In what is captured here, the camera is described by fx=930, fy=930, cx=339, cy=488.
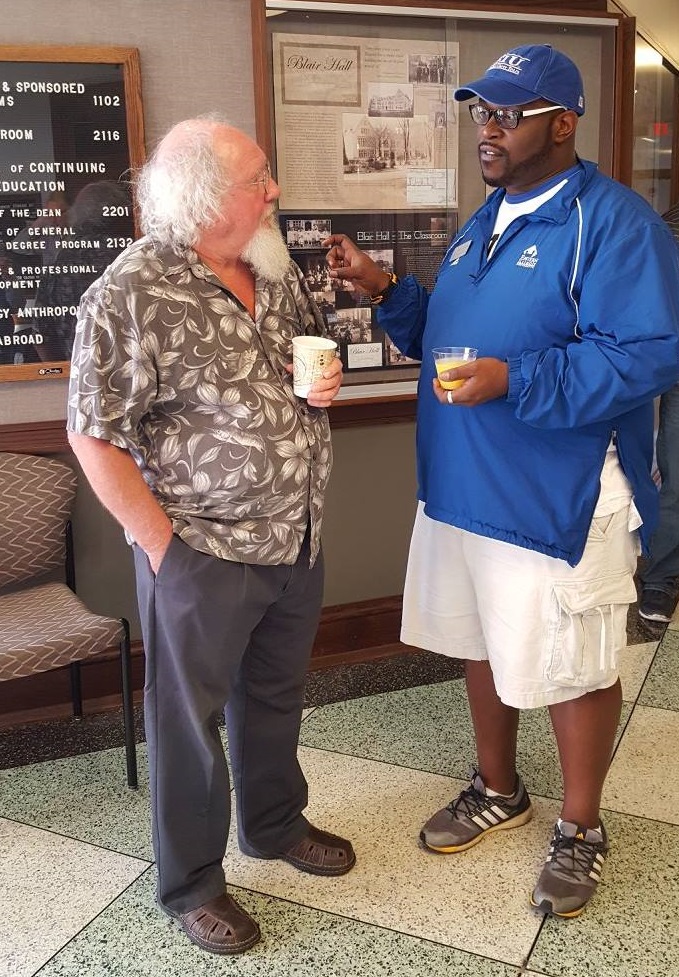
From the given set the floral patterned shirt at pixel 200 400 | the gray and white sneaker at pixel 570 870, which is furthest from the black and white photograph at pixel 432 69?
the gray and white sneaker at pixel 570 870

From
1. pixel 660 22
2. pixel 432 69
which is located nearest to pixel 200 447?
pixel 432 69

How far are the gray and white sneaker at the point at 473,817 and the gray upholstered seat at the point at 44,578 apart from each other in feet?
2.86

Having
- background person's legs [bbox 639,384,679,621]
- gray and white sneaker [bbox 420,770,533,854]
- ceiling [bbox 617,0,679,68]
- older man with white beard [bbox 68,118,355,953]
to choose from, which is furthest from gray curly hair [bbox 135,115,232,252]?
ceiling [bbox 617,0,679,68]

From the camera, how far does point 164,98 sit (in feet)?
9.39

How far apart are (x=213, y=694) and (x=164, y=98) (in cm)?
192

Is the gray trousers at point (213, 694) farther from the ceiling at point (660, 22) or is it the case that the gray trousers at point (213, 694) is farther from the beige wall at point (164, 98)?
the ceiling at point (660, 22)

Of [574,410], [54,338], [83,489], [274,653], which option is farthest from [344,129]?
[274,653]

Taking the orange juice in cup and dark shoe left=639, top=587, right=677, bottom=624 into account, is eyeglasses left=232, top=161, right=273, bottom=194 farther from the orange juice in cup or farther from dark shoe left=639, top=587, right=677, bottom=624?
dark shoe left=639, top=587, right=677, bottom=624

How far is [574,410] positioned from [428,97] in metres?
1.79

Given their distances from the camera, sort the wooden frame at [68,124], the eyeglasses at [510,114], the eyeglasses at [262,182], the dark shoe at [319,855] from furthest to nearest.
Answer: the wooden frame at [68,124]
the dark shoe at [319,855]
the eyeglasses at [510,114]
the eyeglasses at [262,182]

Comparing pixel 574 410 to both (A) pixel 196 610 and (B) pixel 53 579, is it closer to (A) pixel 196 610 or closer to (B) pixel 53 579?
(A) pixel 196 610

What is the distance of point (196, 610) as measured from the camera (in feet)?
5.91

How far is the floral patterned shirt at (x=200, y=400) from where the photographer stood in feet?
5.56

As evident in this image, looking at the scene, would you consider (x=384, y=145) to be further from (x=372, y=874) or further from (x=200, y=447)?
(x=372, y=874)
